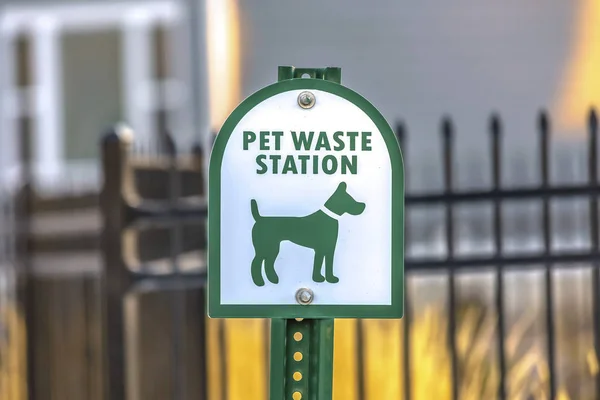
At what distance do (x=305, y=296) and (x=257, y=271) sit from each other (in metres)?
0.12

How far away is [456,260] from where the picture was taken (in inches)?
137

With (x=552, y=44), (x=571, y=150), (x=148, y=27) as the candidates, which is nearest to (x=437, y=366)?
(x=571, y=150)

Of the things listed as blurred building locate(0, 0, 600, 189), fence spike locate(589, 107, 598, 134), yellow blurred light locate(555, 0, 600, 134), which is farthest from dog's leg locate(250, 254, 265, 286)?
yellow blurred light locate(555, 0, 600, 134)

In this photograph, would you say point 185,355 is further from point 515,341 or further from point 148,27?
point 148,27

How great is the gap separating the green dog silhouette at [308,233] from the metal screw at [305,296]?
0.10 ft

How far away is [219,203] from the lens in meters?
2.03

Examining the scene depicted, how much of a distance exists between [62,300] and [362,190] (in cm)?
389

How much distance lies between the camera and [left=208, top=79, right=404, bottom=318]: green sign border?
202cm

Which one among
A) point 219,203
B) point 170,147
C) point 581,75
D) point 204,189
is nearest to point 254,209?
point 219,203

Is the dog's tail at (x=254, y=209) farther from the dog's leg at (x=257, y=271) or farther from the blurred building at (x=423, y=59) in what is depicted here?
the blurred building at (x=423, y=59)

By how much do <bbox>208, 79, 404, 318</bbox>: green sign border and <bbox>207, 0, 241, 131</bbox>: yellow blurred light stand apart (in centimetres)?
669

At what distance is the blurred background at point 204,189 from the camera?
11.7ft

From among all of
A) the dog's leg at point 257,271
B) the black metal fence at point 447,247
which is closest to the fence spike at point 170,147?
the black metal fence at point 447,247

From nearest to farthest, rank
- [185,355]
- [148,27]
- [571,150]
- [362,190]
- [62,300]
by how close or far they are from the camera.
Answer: [362,190] → [185,355] → [62,300] → [571,150] → [148,27]
